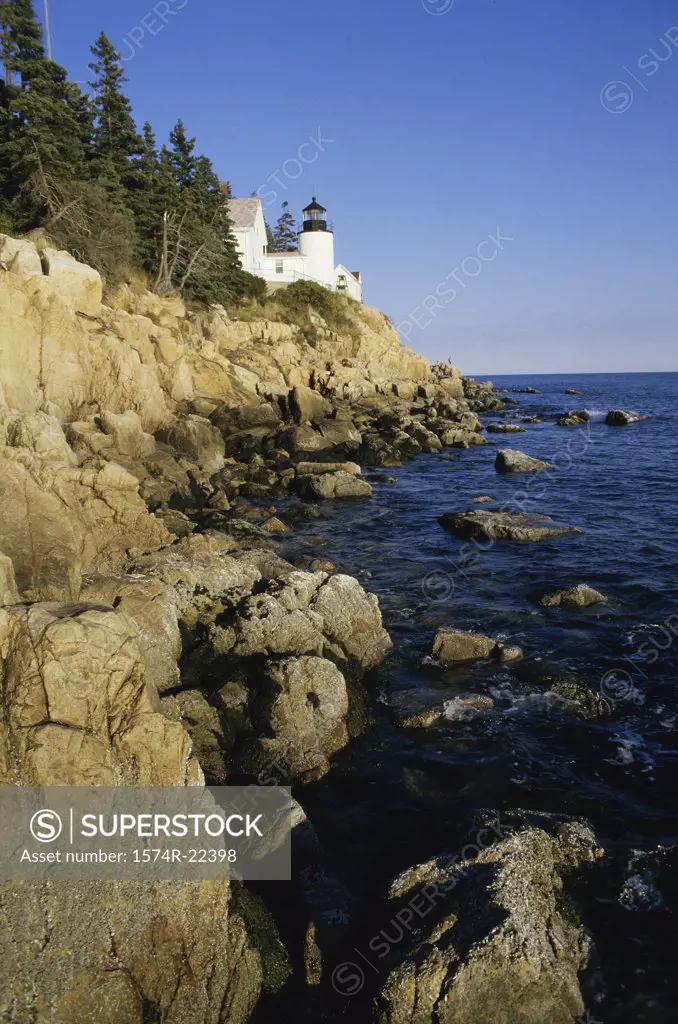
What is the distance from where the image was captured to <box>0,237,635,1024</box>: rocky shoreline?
5.93m

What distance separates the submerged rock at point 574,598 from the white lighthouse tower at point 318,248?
69215 mm

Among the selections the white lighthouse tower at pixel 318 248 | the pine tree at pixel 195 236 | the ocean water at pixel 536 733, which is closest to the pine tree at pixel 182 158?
the pine tree at pixel 195 236

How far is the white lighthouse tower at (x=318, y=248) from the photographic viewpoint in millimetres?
78562

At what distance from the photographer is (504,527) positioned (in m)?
21.5

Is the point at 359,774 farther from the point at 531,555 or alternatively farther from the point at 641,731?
the point at 531,555

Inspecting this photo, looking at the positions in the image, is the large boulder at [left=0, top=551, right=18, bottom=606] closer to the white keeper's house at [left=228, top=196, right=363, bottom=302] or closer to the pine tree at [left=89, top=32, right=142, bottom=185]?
the pine tree at [left=89, top=32, right=142, bottom=185]

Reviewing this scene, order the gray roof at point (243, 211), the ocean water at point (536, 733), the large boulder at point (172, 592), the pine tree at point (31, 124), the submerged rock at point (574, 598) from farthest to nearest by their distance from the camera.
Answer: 1. the gray roof at point (243, 211)
2. the pine tree at point (31, 124)
3. the submerged rock at point (574, 598)
4. the large boulder at point (172, 592)
5. the ocean water at point (536, 733)

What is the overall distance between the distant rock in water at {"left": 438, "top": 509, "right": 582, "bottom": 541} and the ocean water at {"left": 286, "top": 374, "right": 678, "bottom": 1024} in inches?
21.6

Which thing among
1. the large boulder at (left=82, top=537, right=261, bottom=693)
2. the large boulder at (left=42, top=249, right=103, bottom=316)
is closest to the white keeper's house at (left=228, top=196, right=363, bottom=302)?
the large boulder at (left=42, top=249, right=103, bottom=316)

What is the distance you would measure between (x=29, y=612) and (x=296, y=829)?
14.2 feet

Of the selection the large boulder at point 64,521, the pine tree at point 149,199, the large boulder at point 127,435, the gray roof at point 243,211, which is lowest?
the large boulder at point 64,521

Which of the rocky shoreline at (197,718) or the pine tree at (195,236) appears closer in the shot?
the rocky shoreline at (197,718)

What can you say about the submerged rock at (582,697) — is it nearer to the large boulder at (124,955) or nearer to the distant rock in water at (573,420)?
the large boulder at (124,955)

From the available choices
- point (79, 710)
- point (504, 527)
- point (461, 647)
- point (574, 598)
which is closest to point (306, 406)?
point (504, 527)
